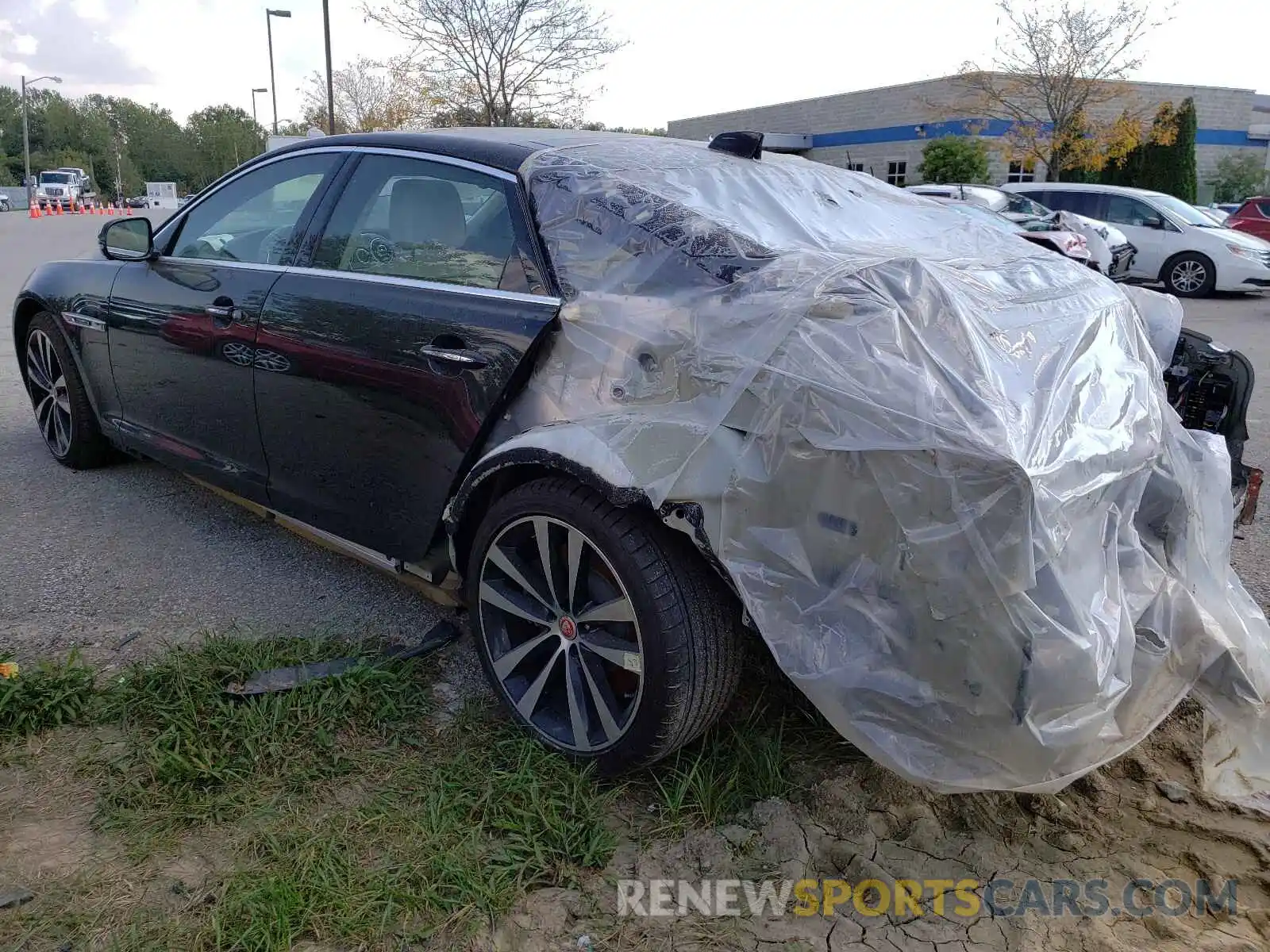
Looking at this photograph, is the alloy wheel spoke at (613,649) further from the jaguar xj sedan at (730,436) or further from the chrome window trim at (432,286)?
the chrome window trim at (432,286)

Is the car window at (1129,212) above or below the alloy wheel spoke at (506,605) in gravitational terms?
above

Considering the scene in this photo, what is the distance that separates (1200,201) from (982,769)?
1543 inches

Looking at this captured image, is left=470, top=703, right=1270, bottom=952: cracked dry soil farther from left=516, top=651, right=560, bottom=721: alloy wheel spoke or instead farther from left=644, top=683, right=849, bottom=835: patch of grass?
left=516, top=651, right=560, bottom=721: alloy wheel spoke

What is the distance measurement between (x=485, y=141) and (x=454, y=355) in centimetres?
77

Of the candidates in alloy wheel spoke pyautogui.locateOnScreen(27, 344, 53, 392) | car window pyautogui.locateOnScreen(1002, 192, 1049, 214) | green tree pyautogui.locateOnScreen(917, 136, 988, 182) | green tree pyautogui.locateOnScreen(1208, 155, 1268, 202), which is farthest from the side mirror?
green tree pyautogui.locateOnScreen(1208, 155, 1268, 202)

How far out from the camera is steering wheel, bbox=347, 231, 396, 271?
3.08m

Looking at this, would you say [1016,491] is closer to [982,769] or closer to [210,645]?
[982,769]

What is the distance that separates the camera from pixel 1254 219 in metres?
17.7

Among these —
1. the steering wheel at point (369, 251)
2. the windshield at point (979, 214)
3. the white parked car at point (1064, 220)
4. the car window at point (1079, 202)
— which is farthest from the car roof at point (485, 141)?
the car window at point (1079, 202)

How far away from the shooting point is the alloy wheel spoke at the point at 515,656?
8.75ft

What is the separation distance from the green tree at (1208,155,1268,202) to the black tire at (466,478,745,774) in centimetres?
3878

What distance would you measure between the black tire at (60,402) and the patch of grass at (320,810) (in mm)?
2213

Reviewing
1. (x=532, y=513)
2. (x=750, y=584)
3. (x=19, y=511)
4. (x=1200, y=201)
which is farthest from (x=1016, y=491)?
(x=1200, y=201)

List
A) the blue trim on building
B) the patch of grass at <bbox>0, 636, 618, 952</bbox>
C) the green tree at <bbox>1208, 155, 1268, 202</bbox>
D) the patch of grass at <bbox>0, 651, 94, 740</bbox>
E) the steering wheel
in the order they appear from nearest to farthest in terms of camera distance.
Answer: the patch of grass at <bbox>0, 636, 618, 952</bbox> → the patch of grass at <bbox>0, 651, 94, 740</bbox> → the steering wheel → the blue trim on building → the green tree at <bbox>1208, 155, 1268, 202</bbox>
